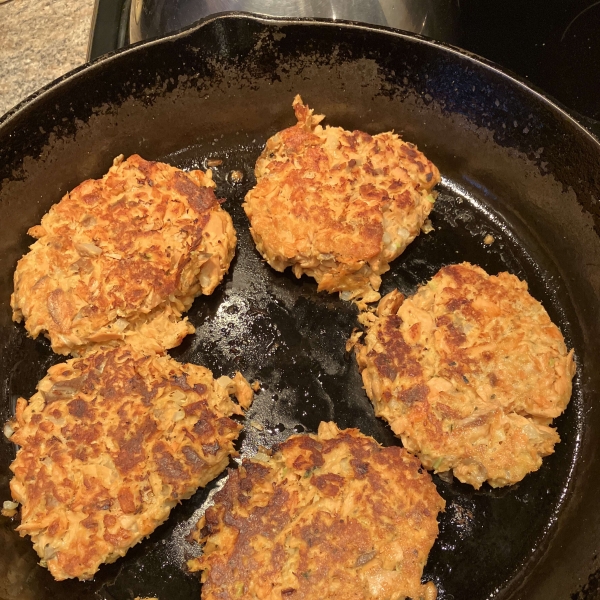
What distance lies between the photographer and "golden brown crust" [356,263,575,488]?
208 centimetres

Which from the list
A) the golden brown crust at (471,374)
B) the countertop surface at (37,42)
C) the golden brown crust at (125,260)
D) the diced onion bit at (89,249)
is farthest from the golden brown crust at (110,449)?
the countertop surface at (37,42)

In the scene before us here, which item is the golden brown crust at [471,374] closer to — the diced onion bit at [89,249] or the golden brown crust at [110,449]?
the golden brown crust at [110,449]

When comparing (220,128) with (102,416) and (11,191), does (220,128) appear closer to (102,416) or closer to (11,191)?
(11,191)

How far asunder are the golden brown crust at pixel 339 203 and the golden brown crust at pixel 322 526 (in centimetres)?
75

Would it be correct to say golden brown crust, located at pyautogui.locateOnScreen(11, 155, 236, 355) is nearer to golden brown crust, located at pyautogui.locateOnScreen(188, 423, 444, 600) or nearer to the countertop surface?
golden brown crust, located at pyautogui.locateOnScreen(188, 423, 444, 600)

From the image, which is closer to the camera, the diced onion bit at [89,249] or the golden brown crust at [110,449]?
the golden brown crust at [110,449]

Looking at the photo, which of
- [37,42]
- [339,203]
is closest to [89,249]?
[339,203]

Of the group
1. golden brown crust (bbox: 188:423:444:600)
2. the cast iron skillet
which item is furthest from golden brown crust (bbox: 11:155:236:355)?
golden brown crust (bbox: 188:423:444:600)

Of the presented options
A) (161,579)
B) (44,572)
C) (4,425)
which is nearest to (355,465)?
(161,579)

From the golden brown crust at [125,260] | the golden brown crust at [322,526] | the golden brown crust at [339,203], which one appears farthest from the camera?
the golden brown crust at [339,203]

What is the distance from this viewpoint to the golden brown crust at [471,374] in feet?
6.81

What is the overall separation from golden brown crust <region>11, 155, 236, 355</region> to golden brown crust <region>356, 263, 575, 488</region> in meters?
0.79

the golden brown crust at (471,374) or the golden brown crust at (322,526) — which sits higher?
the golden brown crust at (471,374)

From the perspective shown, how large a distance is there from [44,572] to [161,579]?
43cm
